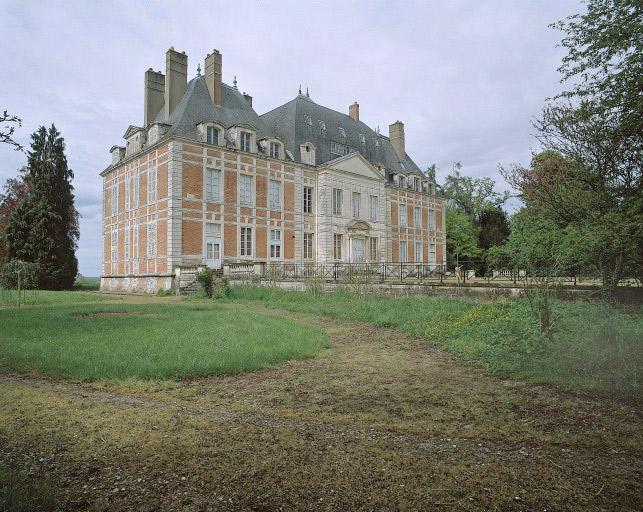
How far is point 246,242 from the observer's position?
1062 inches

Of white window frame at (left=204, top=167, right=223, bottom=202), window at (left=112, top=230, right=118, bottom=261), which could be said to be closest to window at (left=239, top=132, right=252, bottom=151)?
white window frame at (left=204, top=167, right=223, bottom=202)

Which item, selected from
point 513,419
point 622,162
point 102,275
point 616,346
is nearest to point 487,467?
point 513,419

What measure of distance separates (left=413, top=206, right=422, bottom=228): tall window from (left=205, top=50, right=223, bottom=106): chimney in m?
18.7

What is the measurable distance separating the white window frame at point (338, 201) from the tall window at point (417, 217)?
924cm

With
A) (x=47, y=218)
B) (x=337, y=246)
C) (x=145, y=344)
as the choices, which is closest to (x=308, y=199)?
(x=337, y=246)

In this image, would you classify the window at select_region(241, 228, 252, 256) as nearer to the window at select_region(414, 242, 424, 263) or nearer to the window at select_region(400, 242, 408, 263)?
the window at select_region(400, 242, 408, 263)

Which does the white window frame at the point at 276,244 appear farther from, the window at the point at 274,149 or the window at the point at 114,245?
the window at the point at 114,245

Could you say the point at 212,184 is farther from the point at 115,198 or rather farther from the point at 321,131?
the point at 321,131

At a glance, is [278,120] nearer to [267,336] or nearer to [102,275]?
[102,275]

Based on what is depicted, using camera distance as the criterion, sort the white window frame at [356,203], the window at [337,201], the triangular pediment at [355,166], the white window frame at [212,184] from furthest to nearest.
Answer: the white window frame at [356,203]
the window at [337,201]
the triangular pediment at [355,166]
the white window frame at [212,184]

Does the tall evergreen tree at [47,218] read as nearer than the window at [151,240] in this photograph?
No

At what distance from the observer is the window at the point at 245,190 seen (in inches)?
1054

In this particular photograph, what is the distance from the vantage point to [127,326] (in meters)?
10.1

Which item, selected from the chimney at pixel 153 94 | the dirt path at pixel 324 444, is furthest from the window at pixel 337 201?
the dirt path at pixel 324 444
